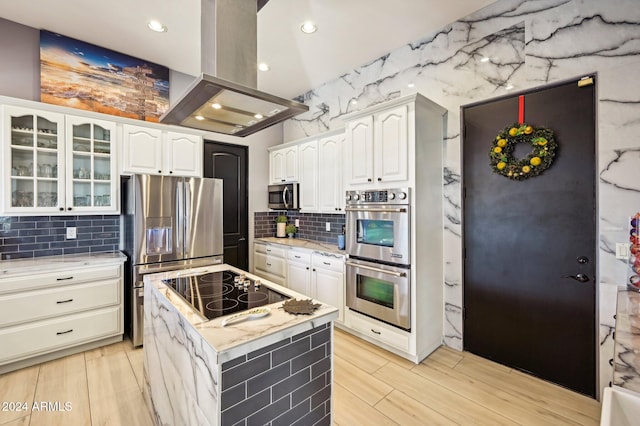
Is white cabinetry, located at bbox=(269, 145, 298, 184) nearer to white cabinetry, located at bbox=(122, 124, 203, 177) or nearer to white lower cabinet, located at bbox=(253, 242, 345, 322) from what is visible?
white lower cabinet, located at bbox=(253, 242, 345, 322)

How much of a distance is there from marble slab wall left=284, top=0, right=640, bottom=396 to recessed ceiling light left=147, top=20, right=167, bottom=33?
239 cm

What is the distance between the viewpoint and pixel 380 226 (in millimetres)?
2912

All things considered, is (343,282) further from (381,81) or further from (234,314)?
(381,81)

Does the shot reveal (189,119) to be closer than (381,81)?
Yes

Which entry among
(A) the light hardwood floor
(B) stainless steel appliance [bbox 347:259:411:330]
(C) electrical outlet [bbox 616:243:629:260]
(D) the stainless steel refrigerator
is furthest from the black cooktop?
(C) electrical outlet [bbox 616:243:629:260]

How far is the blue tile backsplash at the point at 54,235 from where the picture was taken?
2910 millimetres

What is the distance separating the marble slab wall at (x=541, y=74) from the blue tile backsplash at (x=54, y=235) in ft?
11.9

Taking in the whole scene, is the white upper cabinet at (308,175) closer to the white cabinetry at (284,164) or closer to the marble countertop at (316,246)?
the white cabinetry at (284,164)

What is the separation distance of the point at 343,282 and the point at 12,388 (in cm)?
298

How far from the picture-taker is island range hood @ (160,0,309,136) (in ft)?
5.29

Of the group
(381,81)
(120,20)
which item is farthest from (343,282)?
(120,20)

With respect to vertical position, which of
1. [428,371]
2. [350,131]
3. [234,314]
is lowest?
[428,371]

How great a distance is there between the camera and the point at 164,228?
3119mm

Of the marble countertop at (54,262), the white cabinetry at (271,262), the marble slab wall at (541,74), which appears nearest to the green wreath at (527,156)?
the marble slab wall at (541,74)
